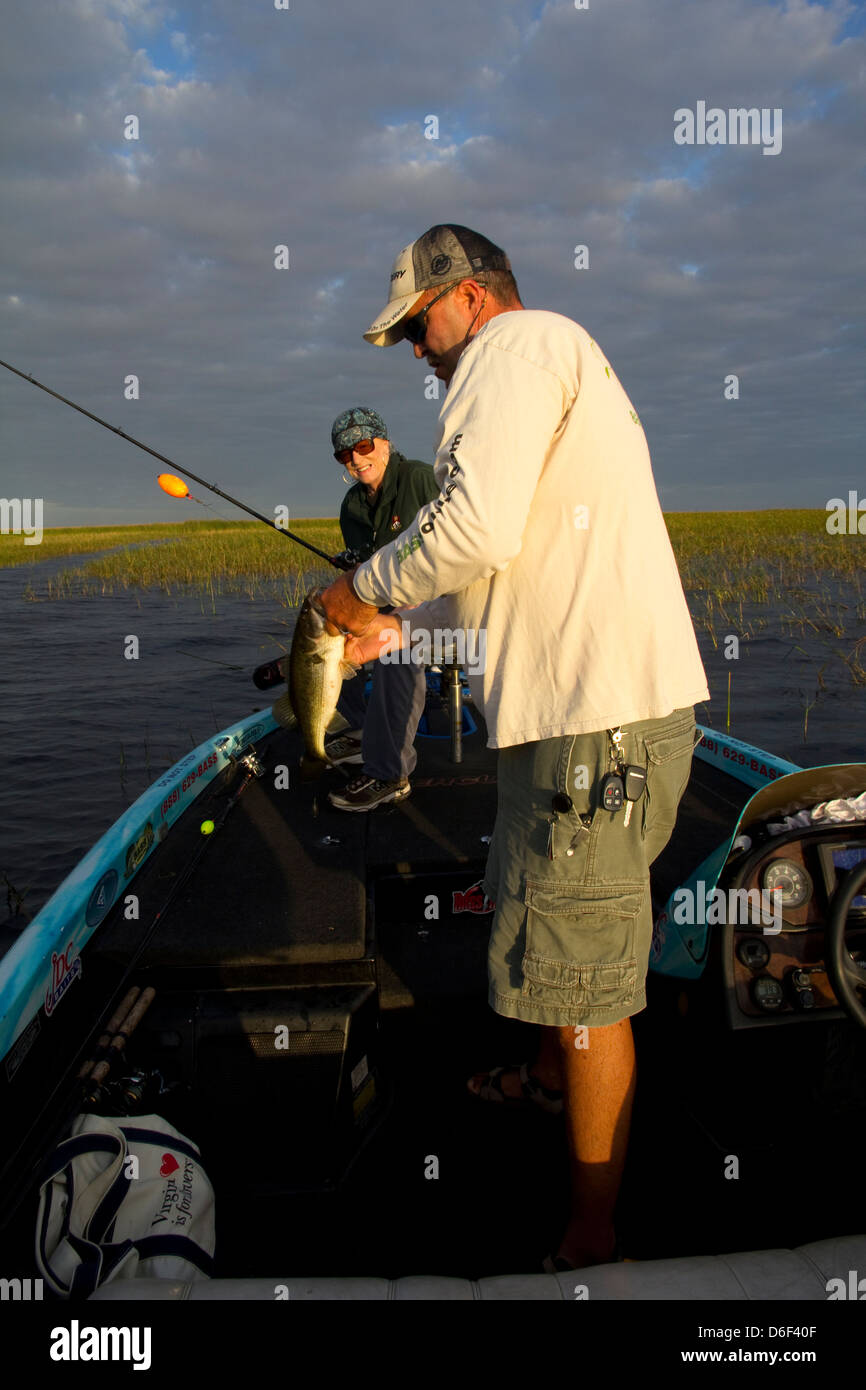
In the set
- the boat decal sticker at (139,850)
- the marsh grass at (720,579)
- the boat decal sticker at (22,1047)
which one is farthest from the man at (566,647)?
the marsh grass at (720,579)

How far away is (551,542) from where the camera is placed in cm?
194

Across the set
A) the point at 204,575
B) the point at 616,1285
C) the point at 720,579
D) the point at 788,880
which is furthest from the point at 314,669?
the point at 204,575

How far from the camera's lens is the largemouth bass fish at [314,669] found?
2.88 metres

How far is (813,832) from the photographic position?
2.29m

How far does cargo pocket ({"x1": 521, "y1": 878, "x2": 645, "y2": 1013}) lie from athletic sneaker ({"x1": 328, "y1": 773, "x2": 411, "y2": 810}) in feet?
7.49

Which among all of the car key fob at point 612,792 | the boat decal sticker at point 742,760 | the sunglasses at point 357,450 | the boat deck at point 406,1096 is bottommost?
the boat deck at point 406,1096

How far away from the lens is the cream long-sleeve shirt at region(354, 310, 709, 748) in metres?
1.80

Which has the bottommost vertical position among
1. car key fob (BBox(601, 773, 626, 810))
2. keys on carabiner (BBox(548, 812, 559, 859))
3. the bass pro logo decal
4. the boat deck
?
the boat deck

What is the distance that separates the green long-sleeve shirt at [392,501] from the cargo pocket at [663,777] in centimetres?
323

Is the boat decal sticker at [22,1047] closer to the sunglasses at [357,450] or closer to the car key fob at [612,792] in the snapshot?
the car key fob at [612,792]

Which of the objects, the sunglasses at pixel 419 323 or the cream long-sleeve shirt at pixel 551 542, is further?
the sunglasses at pixel 419 323

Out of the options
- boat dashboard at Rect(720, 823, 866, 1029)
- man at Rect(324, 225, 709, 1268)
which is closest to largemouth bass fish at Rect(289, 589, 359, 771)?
man at Rect(324, 225, 709, 1268)

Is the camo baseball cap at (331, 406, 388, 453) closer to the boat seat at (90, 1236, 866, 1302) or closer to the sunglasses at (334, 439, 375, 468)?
the sunglasses at (334, 439, 375, 468)

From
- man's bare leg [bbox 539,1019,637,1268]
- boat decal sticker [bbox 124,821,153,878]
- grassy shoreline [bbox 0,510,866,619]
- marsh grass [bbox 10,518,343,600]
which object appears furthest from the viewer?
marsh grass [bbox 10,518,343,600]
